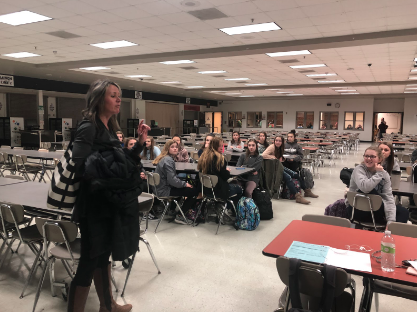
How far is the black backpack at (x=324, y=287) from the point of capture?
1710 millimetres

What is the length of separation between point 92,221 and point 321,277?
126 cm

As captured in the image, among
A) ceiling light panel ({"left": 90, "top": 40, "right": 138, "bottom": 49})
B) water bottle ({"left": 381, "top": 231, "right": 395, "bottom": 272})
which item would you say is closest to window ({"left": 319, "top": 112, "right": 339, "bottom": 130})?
ceiling light panel ({"left": 90, "top": 40, "right": 138, "bottom": 49})

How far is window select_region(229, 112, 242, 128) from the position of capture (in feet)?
89.4

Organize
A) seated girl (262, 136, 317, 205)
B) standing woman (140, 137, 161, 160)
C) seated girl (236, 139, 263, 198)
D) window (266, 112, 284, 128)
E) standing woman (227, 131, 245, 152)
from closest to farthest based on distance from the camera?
seated girl (236, 139, 263, 198) < seated girl (262, 136, 317, 205) < standing woman (140, 137, 161, 160) < standing woman (227, 131, 245, 152) < window (266, 112, 284, 128)

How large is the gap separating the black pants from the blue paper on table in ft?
3.71

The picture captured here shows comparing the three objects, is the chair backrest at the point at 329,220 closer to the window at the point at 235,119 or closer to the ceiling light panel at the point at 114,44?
the ceiling light panel at the point at 114,44

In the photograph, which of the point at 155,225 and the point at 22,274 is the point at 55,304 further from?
the point at 155,225

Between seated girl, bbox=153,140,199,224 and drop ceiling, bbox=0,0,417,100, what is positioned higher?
drop ceiling, bbox=0,0,417,100

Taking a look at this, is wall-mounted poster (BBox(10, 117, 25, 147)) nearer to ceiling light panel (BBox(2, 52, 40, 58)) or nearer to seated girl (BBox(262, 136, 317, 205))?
ceiling light panel (BBox(2, 52, 40, 58))

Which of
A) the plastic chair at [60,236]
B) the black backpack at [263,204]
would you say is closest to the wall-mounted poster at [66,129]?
the black backpack at [263,204]

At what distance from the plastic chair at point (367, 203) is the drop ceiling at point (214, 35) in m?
3.18

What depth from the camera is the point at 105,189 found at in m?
1.82

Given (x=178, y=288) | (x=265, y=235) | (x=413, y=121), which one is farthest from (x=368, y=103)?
(x=178, y=288)

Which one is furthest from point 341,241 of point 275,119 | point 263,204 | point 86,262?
point 275,119
